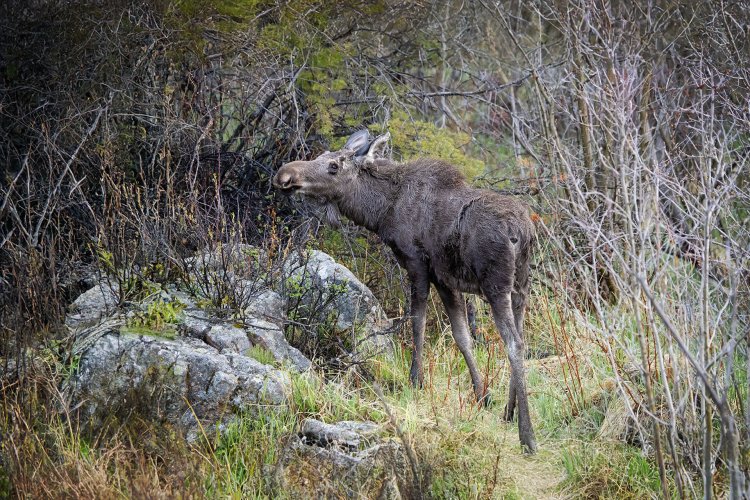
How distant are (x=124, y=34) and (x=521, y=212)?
4709mm

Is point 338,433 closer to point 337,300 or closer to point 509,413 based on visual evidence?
point 509,413

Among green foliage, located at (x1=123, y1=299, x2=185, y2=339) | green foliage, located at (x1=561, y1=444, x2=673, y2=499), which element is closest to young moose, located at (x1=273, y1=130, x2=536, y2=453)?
green foliage, located at (x1=561, y1=444, x2=673, y2=499)

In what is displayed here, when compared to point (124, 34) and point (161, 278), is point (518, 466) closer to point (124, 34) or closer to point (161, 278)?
point (161, 278)

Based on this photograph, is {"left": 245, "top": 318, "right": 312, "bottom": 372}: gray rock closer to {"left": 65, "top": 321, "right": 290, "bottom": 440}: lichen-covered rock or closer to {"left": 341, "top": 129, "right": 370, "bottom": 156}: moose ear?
{"left": 65, "top": 321, "right": 290, "bottom": 440}: lichen-covered rock

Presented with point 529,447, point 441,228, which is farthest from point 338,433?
point 441,228

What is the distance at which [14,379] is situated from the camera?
669 cm

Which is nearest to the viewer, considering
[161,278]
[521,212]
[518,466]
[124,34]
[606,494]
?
[606,494]

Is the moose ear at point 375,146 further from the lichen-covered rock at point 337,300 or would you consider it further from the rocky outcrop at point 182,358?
the rocky outcrop at point 182,358

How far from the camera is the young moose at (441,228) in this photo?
704 cm

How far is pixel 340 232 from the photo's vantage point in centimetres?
979

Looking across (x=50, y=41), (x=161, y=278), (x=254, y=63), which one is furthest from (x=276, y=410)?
(x=50, y=41)

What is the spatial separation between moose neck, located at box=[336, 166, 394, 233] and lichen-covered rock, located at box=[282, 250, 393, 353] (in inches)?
23.1

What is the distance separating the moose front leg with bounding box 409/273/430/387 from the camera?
7664 millimetres

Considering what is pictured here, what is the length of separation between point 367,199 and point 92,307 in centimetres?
256
